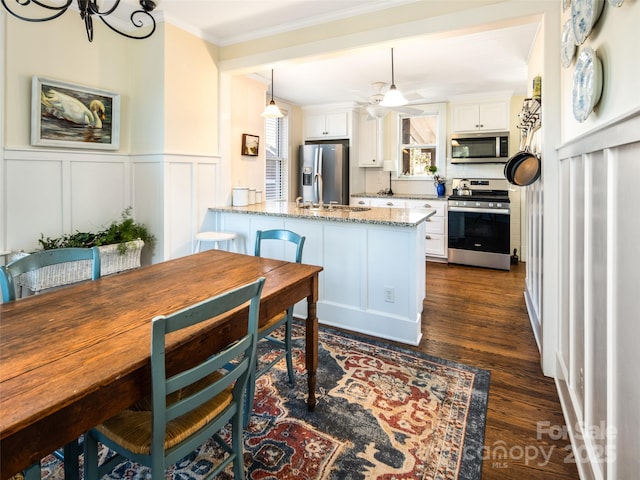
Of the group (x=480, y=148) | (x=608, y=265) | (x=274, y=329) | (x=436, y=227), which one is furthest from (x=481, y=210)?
(x=608, y=265)

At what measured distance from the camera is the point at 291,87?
513cm

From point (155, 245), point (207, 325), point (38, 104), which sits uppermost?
point (38, 104)

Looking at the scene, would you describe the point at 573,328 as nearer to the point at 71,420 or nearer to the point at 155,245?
the point at 71,420

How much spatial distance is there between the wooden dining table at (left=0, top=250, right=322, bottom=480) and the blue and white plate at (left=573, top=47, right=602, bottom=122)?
54.6 inches

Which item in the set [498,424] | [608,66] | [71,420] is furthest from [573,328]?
[71,420]

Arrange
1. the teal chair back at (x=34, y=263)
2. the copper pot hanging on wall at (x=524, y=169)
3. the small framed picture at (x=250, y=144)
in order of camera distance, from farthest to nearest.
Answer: the small framed picture at (x=250, y=144) → the copper pot hanging on wall at (x=524, y=169) → the teal chair back at (x=34, y=263)

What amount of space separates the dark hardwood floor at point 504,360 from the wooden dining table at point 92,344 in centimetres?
114

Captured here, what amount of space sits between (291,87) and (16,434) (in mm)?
5036

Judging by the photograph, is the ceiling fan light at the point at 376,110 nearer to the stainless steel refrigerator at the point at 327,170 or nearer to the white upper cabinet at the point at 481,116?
the stainless steel refrigerator at the point at 327,170

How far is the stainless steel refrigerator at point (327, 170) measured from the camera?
6.04 meters

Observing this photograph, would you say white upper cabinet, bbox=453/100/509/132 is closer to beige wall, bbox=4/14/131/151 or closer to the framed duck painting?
beige wall, bbox=4/14/131/151

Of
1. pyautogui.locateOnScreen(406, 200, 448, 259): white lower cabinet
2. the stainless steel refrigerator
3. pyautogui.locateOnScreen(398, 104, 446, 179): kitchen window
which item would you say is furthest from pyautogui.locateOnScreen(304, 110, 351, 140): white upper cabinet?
pyautogui.locateOnScreen(406, 200, 448, 259): white lower cabinet

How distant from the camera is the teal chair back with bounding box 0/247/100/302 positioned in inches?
59.5

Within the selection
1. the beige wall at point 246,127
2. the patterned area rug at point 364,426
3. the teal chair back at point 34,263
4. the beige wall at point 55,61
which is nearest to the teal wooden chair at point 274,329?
the patterned area rug at point 364,426
